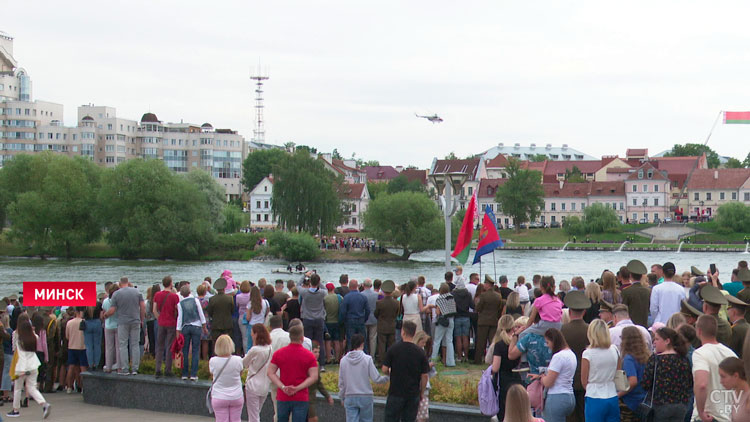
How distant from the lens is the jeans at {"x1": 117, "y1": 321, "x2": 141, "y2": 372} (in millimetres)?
13469

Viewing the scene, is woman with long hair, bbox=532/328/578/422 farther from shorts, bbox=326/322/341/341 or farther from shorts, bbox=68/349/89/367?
shorts, bbox=68/349/89/367

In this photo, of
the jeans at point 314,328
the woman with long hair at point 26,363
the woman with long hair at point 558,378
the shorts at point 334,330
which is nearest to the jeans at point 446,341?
the shorts at point 334,330

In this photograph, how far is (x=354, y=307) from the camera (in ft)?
46.6

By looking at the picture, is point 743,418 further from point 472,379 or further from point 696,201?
point 696,201

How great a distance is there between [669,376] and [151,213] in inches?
2928

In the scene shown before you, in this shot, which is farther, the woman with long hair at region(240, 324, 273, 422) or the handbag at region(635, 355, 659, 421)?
the woman with long hair at region(240, 324, 273, 422)

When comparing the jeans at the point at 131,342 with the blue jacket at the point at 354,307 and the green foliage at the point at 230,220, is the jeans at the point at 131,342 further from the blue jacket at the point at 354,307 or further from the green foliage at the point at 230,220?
the green foliage at the point at 230,220

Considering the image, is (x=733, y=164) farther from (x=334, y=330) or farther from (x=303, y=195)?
(x=334, y=330)

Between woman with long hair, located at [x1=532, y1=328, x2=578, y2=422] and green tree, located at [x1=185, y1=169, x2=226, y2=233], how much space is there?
8264 centimetres

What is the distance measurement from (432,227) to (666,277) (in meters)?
67.6

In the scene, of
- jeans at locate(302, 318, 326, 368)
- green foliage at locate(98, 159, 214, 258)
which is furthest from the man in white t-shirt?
green foliage at locate(98, 159, 214, 258)

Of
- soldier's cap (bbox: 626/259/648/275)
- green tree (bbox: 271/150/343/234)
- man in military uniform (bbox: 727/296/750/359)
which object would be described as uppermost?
green tree (bbox: 271/150/343/234)

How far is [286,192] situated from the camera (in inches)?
3206

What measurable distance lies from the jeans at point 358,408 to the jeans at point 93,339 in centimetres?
654
